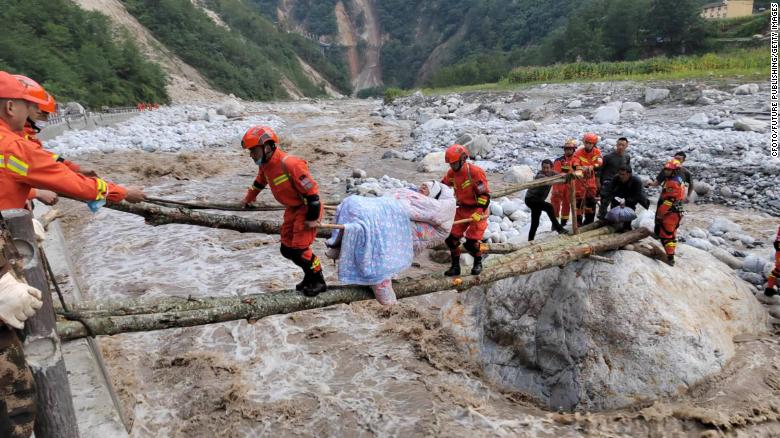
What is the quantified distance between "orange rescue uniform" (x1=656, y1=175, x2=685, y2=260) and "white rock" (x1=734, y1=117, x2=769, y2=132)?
34.0 feet

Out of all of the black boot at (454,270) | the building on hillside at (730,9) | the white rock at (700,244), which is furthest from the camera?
the building on hillside at (730,9)

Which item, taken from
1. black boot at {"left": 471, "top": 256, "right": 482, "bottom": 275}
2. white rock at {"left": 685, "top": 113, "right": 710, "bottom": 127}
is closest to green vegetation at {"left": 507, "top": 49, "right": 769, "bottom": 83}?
white rock at {"left": 685, "top": 113, "right": 710, "bottom": 127}

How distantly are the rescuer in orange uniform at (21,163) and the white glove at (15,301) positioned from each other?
0.53m

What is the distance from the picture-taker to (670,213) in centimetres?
527

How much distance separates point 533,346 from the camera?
504cm

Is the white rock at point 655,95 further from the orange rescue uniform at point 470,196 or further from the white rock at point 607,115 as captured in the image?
the orange rescue uniform at point 470,196

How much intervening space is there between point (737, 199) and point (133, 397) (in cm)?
1084

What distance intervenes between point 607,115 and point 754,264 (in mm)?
13112

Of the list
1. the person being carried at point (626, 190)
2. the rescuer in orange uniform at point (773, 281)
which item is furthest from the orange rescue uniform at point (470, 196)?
the rescuer in orange uniform at point (773, 281)

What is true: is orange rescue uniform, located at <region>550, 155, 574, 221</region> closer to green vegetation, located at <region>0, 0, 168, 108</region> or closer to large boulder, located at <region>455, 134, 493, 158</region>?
large boulder, located at <region>455, 134, 493, 158</region>

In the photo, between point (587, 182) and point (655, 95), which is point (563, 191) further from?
point (655, 95)

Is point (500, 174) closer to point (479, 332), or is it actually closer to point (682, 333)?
point (479, 332)

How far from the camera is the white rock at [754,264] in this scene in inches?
246

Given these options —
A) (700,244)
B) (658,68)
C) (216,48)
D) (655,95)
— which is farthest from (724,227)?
(216,48)
